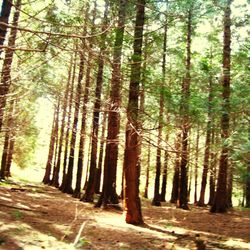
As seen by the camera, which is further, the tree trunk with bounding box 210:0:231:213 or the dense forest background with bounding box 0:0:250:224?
the tree trunk with bounding box 210:0:231:213

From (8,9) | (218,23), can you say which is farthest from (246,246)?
(218,23)

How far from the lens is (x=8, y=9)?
9.95 metres

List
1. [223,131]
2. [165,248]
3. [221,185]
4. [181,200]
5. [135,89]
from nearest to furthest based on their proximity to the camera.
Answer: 1. [165,248]
2. [135,89]
3. [223,131]
4. [221,185]
5. [181,200]

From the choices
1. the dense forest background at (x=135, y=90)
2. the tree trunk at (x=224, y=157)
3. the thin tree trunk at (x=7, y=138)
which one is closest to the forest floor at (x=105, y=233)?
the dense forest background at (x=135, y=90)

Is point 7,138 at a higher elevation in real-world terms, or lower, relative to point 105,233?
higher

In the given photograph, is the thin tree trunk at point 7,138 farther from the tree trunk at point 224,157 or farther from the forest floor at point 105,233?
the tree trunk at point 224,157

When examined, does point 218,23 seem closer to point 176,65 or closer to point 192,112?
point 176,65

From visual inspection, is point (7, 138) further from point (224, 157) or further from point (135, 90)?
point (135, 90)

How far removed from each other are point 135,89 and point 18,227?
16.2 ft

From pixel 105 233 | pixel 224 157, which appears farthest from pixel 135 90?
pixel 224 157

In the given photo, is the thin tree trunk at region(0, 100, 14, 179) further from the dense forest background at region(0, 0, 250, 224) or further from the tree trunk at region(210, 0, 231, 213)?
the tree trunk at region(210, 0, 231, 213)

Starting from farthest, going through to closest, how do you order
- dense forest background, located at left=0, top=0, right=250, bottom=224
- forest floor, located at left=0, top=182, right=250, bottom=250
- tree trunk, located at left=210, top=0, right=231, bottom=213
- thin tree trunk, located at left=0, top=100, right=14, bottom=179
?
1. tree trunk, located at left=210, top=0, right=231, bottom=213
2. thin tree trunk, located at left=0, top=100, right=14, bottom=179
3. forest floor, located at left=0, top=182, right=250, bottom=250
4. dense forest background, located at left=0, top=0, right=250, bottom=224

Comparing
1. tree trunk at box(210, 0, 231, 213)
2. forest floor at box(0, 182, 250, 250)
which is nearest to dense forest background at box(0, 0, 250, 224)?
tree trunk at box(210, 0, 231, 213)

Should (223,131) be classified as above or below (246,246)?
above
